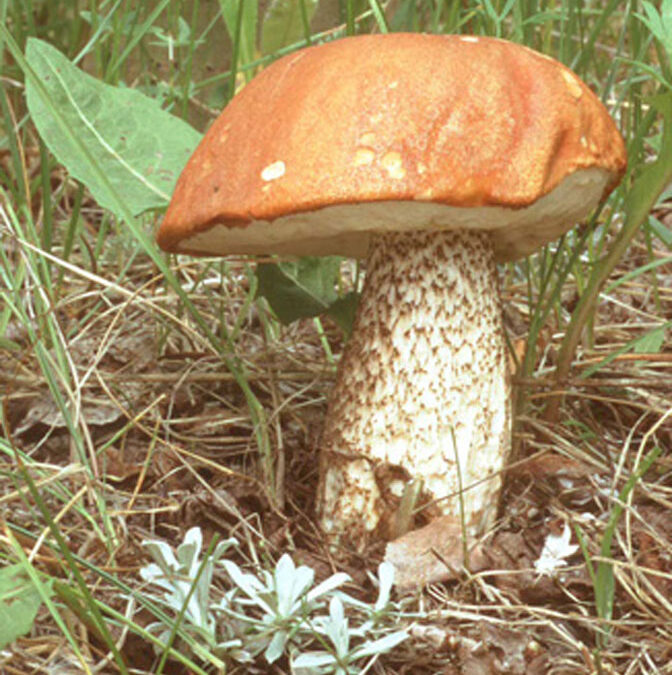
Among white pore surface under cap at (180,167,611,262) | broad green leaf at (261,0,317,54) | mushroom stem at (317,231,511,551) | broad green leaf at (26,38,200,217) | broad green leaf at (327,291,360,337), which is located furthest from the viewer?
broad green leaf at (261,0,317,54)

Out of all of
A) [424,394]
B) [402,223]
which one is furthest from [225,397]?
[402,223]

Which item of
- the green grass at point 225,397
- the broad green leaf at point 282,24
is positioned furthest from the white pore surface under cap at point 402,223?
the broad green leaf at point 282,24

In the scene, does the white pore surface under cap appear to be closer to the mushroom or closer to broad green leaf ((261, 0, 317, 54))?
the mushroom

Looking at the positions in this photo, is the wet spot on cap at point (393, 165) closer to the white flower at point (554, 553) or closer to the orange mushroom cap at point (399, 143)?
the orange mushroom cap at point (399, 143)

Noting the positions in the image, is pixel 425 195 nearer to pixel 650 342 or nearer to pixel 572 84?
pixel 572 84

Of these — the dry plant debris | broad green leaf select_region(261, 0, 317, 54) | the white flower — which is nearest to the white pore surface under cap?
the dry plant debris

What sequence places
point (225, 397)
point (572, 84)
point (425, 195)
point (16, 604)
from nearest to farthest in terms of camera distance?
point (16, 604), point (425, 195), point (572, 84), point (225, 397)
